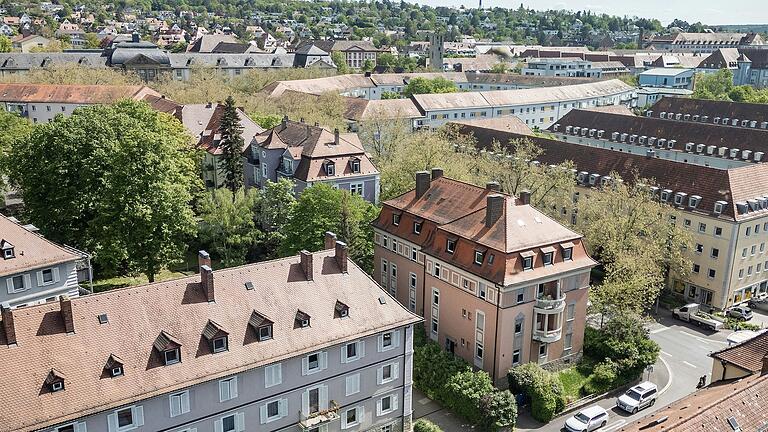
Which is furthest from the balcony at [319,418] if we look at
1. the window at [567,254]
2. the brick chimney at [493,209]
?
the window at [567,254]

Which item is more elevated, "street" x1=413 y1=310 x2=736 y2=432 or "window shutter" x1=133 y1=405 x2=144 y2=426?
"window shutter" x1=133 y1=405 x2=144 y2=426

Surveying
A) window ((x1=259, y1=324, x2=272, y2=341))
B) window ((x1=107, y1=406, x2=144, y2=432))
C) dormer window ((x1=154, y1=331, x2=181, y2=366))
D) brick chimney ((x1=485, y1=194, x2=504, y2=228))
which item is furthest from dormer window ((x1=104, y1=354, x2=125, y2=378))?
brick chimney ((x1=485, y1=194, x2=504, y2=228))

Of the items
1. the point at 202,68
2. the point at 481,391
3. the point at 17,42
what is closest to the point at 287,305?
the point at 481,391

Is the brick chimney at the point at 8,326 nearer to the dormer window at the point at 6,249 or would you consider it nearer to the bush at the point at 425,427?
the dormer window at the point at 6,249

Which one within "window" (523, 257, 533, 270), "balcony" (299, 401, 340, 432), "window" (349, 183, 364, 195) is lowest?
"balcony" (299, 401, 340, 432)

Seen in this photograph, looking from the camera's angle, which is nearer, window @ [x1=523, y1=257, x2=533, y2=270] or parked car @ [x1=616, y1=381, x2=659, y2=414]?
parked car @ [x1=616, y1=381, x2=659, y2=414]

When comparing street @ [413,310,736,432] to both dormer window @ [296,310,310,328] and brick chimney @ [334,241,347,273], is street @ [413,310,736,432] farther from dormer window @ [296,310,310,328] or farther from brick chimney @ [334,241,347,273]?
dormer window @ [296,310,310,328]
